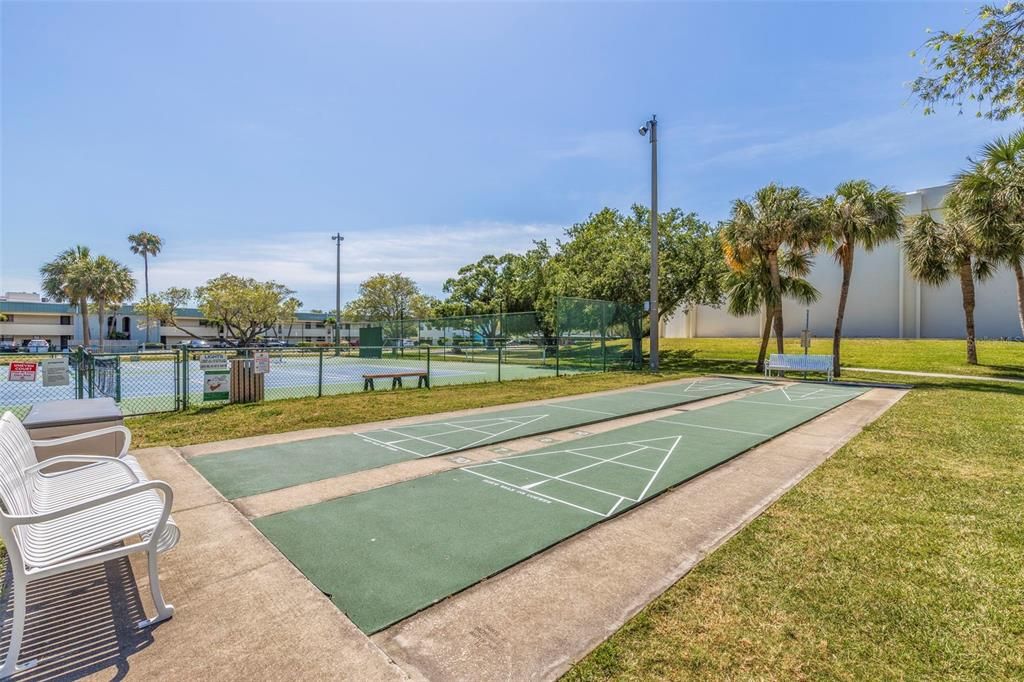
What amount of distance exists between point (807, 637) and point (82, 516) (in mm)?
4623

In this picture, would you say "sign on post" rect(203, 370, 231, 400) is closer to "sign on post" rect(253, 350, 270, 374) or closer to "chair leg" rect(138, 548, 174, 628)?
"sign on post" rect(253, 350, 270, 374)

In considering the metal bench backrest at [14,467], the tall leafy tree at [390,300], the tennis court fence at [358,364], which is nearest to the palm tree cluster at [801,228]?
the tennis court fence at [358,364]

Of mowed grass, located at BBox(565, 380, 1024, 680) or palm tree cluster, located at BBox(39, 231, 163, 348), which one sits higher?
palm tree cluster, located at BBox(39, 231, 163, 348)

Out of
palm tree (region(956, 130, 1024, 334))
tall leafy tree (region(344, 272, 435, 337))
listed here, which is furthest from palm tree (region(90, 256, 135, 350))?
palm tree (region(956, 130, 1024, 334))

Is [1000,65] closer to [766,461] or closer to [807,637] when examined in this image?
[766,461]

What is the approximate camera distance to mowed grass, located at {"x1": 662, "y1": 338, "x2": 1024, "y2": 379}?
882 inches

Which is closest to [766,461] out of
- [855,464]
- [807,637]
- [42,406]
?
[855,464]

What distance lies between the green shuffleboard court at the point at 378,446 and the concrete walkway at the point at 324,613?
110 cm

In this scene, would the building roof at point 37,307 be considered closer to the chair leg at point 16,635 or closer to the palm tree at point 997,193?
the chair leg at point 16,635

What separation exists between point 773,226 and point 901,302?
1172 inches

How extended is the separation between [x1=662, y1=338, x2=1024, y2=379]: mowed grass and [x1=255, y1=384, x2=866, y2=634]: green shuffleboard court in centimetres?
2088

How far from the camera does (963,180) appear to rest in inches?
558

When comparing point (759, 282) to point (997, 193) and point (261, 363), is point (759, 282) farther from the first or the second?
point (261, 363)

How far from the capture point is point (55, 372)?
26.8 feet
